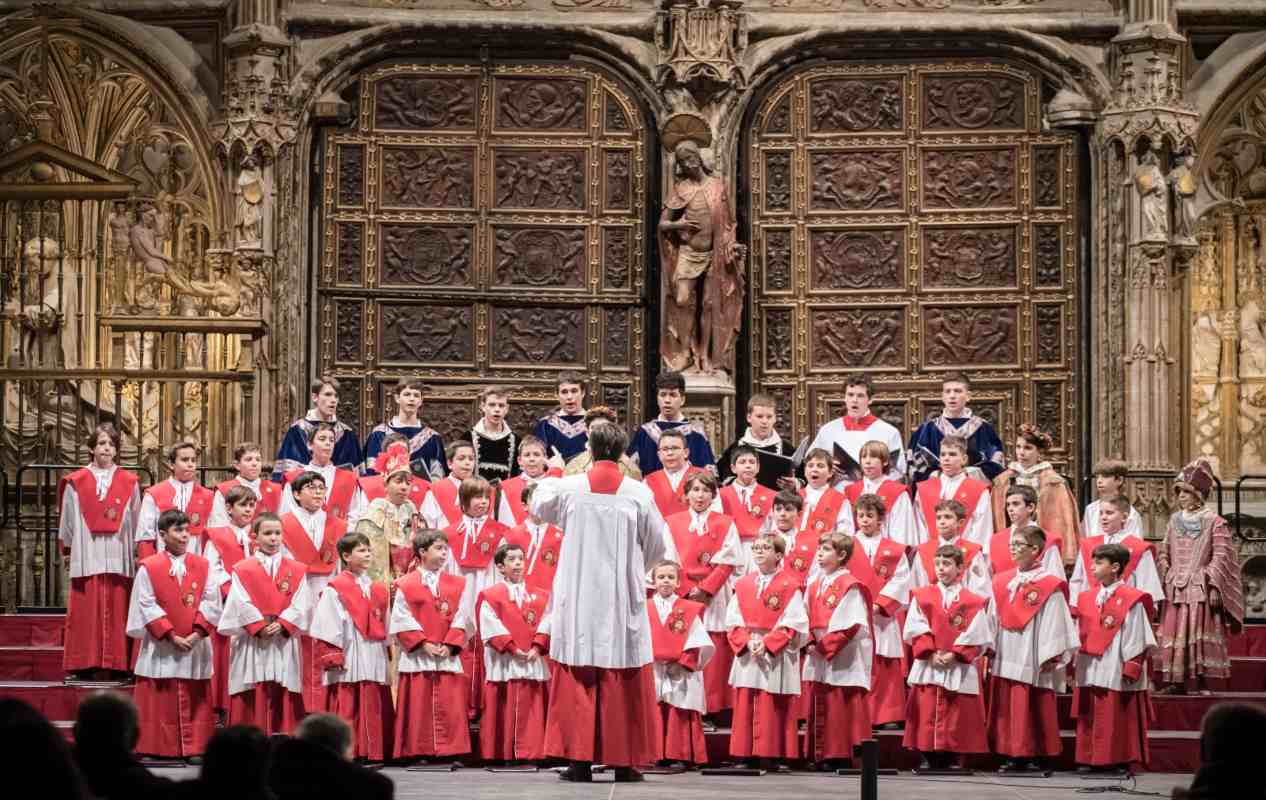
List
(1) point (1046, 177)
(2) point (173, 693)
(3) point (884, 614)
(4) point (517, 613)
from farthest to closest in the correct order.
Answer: (1) point (1046, 177) < (3) point (884, 614) < (2) point (173, 693) < (4) point (517, 613)

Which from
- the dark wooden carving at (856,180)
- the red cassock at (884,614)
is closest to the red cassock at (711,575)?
the red cassock at (884,614)

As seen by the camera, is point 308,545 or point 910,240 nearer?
point 308,545

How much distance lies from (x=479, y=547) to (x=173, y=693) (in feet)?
6.15

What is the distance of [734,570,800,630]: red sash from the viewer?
36.7 feet

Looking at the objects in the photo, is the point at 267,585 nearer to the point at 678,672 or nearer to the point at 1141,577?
the point at 678,672

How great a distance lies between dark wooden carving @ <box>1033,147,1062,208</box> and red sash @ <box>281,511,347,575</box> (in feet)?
22.4

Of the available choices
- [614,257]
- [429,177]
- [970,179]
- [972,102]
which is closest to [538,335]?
[614,257]

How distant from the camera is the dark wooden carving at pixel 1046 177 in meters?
16.1

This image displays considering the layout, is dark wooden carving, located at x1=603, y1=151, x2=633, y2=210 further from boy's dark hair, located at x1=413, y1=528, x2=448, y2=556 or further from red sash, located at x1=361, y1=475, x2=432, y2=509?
boy's dark hair, located at x1=413, y1=528, x2=448, y2=556

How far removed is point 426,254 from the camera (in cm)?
1623

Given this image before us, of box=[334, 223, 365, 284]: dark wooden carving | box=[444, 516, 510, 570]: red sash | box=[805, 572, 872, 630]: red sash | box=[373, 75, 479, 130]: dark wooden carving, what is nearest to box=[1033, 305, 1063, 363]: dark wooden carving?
box=[373, 75, 479, 130]: dark wooden carving

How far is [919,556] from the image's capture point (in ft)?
39.0

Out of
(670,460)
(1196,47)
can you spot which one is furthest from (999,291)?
(670,460)

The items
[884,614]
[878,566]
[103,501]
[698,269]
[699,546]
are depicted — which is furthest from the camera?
[698,269]
